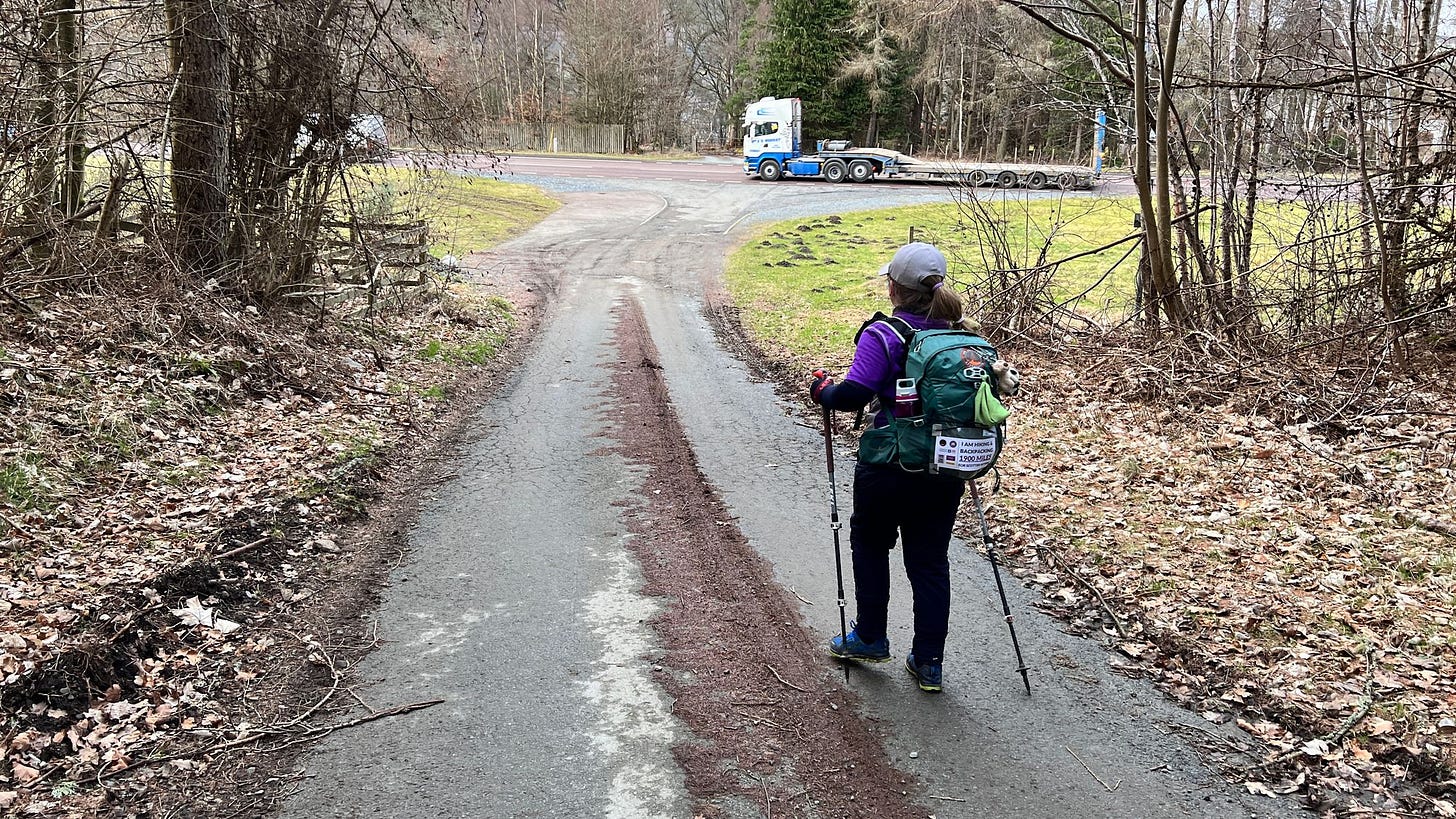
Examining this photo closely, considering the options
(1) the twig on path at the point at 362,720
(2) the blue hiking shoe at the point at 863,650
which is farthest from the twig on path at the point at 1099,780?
(1) the twig on path at the point at 362,720

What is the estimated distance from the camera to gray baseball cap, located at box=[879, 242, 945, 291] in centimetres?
438

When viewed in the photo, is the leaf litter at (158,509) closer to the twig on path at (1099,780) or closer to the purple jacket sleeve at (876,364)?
the purple jacket sleeve at (876,364)

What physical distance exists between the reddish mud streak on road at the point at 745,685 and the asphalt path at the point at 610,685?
0.35 feet

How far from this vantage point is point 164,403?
8.10m

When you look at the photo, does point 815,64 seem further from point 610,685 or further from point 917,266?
point 610,685

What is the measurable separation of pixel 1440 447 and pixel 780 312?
11.0 metres

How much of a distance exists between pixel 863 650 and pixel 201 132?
952 centimetres

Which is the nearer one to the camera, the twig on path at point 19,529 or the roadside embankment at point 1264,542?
the roadside embankment at point 1264,542

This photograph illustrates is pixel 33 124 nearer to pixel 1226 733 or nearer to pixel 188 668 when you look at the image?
pixel 188 668

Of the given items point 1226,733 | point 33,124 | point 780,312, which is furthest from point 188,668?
point 780,312

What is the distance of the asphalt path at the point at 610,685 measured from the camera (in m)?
3.83

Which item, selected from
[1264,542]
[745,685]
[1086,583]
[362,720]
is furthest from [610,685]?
[1264,542]

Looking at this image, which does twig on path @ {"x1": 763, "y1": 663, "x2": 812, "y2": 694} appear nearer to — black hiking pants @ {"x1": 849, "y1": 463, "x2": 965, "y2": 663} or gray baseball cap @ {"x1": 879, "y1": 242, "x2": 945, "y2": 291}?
black hiking pants @ {"x1": 849, "y1": 463, "x2": 965, "y2": 663}

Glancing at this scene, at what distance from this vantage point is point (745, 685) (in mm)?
4621
